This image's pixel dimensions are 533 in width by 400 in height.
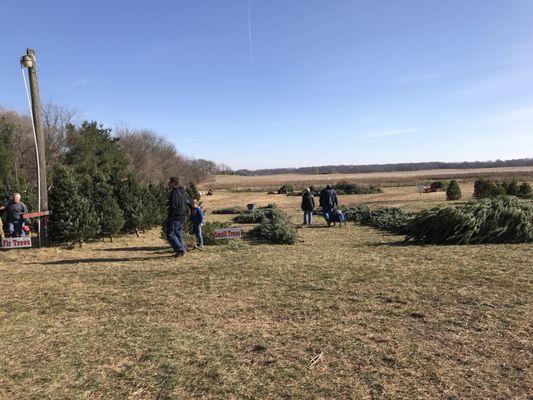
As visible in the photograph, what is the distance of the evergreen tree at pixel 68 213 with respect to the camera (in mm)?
11453

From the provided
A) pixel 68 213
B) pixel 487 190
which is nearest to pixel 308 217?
pixel 68 213

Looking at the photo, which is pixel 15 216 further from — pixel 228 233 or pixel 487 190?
pixel 487 190

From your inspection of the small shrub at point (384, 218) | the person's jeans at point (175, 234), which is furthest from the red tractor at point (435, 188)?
the person's jeans at point (175, 234)

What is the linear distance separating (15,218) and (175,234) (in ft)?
17.7

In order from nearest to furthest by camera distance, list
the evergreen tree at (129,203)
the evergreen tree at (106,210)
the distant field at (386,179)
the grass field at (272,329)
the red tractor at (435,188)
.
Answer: the grass field at (272,329) < the evergreen tree at (106,210) < the evergreen tree at (129,203) < the red tractor at (435,188) < the distant field at (386,179)

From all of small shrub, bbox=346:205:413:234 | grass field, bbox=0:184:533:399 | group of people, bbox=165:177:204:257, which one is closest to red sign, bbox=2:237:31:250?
grass field, bbox=0:184:533:399

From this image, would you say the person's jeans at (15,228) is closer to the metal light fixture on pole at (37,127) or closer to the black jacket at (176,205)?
the metal light fixture on pole at (37,127)

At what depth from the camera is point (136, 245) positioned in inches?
483

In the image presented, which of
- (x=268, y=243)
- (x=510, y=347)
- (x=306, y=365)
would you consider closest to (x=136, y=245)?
(x=268, y=243)

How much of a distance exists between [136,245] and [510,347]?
33.9 ft

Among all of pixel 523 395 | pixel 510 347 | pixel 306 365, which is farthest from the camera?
pixel 510 347

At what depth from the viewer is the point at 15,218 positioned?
11.5m

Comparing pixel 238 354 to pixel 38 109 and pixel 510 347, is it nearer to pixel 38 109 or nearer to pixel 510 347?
pixel 510 347

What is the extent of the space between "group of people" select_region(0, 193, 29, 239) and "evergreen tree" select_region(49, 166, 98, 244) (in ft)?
2.45
